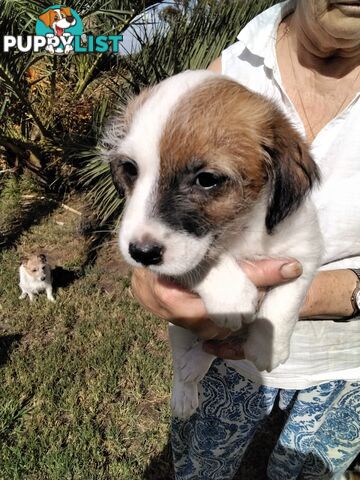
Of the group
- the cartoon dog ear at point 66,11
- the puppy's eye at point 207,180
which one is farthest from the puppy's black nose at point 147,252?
the cartoon dog ear at point 66,11

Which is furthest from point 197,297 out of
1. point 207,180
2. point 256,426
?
point 256,426

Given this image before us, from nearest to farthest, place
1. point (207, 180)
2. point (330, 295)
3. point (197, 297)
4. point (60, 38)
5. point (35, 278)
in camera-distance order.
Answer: point (207, 180) < point (197, 297) < point (330, 295) < point (35, 278) < point (60, 38)

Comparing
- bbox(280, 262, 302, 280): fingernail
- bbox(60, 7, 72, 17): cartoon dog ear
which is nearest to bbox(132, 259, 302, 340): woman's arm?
bbox(280, 262, 302, 280): fingernail

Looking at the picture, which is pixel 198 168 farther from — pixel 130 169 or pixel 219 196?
pixel 130 169

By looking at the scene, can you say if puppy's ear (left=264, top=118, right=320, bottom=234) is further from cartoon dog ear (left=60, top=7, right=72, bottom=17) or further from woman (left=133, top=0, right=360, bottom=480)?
cartoon dog ear (left=60, top=7, right=72, bottom=17)

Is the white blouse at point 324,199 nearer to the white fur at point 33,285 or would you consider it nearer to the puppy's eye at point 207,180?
the puppy's eye at point 207,180

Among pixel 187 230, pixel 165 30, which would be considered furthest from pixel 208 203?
pixel 165 30

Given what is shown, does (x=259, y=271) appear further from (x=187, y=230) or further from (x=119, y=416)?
(x=119, y=416)
